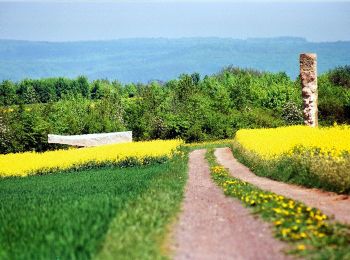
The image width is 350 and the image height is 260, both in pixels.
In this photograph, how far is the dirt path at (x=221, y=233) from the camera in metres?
10.2

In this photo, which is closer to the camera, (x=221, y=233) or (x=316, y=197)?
(x=221, y=233)

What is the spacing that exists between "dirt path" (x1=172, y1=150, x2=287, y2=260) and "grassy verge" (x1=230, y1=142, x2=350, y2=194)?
3.94 m

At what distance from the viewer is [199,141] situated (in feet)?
263

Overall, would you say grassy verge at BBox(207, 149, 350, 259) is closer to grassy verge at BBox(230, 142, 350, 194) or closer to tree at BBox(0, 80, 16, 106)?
grassy verge at BBox(230, 142, 350, 194)

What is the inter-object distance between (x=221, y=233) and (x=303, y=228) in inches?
72.0

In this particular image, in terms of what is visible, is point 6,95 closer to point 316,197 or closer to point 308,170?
point 308,170

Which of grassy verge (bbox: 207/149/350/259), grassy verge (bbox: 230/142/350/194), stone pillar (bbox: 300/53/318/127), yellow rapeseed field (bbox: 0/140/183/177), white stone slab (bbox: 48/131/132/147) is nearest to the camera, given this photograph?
grassy verge (bbox: 207/149/350/259)

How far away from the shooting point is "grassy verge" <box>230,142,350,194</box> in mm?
17870

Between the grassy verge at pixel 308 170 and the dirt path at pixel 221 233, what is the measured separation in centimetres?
394

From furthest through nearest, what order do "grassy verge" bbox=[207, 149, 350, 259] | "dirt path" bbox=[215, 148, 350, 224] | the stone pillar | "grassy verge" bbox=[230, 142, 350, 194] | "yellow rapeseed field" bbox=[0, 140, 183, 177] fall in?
"yellow rapeseed field" bbox=[0, 140, 183, 177]
the stone pillar
"grassy verge" bbox=[230, 142, 350, 194]
"dirt path" bbox=[215, 148, 350, 224]
"grassy verge" bbox=[207, 149, 350, 259]

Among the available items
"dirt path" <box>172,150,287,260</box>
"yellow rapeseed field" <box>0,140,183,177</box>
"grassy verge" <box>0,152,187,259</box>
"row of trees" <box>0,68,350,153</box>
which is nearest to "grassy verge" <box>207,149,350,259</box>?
"dirt path" <box>172,150,287,260</box>

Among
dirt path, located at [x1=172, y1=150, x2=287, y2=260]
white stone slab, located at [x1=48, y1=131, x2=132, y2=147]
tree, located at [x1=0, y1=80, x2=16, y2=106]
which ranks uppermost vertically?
tree, located at [x1=0, y1=80, x2=16, y2=106]

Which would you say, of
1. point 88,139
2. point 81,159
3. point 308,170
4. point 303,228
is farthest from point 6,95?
point 303,228

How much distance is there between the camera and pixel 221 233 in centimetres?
1193
